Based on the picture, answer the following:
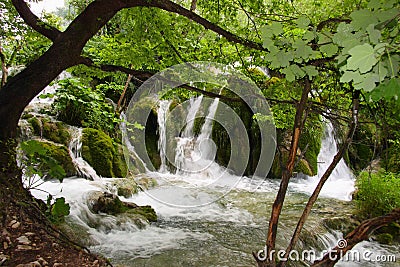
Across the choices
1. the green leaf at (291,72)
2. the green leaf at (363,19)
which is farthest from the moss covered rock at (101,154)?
the green leaf at (363,19)

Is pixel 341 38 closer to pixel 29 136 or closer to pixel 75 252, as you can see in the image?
pixel 75 252

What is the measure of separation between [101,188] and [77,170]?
1.06 m

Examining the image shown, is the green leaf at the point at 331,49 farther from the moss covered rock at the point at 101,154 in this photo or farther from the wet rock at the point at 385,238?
the moss covered rock at the point at 101,154

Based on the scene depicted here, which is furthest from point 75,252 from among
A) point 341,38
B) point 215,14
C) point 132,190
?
point 132,190

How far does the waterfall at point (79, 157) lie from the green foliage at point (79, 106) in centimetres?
47

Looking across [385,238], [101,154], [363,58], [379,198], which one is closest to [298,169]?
[379,198]

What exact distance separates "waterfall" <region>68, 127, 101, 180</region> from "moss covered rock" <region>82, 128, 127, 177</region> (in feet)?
0.32

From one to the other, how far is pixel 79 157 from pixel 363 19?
693 cm

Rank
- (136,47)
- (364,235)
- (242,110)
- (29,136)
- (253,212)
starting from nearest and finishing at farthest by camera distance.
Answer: (364,235) < (136,47) < (253,212) < (29,136) < (242,110)

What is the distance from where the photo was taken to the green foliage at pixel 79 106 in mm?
7227

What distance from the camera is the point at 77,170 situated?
6.25 metres

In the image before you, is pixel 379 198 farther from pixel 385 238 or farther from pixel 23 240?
pixel 23 240

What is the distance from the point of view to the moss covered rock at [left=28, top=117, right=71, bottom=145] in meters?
6.70

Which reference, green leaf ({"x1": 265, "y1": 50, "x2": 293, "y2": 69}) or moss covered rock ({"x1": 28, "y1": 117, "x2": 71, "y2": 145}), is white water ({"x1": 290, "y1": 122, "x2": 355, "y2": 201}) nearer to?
moss covered rock ({"x1": 28, "y1": 117, "x2": 71, "y2": 145})
